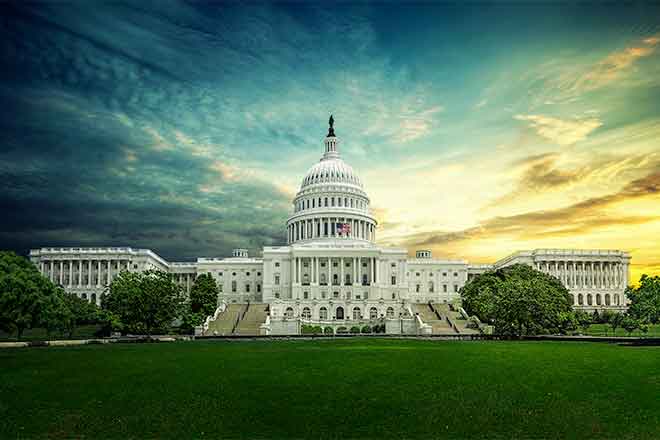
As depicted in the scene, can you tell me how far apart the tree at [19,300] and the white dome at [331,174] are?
104 metres

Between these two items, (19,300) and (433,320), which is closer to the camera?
(19,300)

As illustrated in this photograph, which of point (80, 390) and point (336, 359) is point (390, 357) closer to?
point (336, 359)

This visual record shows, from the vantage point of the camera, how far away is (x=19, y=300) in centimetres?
6319

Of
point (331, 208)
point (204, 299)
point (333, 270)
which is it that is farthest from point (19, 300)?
point (331, 208)

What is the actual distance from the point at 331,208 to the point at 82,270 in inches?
2395

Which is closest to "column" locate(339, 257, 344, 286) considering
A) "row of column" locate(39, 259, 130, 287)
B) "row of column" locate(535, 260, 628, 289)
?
"row of column" locate(39, 259, 130, 287)

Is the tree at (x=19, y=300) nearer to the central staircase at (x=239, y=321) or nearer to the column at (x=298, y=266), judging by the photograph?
the central staircase at (x=239, y=321)

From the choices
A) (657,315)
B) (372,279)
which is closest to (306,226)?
(372,279)

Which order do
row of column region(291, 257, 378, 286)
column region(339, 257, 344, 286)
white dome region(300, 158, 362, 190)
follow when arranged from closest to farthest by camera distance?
row of column region(291, 257, 378, 286) < column region(339, 257, 344, 286) < white dome region(300, 158, 362, 190)

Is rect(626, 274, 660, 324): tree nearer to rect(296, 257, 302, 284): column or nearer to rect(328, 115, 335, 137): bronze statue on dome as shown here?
rect(296, 257, 302, 284): column

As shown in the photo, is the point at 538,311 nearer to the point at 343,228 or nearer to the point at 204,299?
the point at 204,299

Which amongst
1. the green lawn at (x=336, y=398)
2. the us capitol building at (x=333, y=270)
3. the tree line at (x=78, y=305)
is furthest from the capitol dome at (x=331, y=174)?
the green lawn at (x=336, y=398)

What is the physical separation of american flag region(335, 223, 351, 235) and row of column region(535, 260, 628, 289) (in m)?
47.3

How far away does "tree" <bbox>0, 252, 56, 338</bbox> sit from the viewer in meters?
62.3
